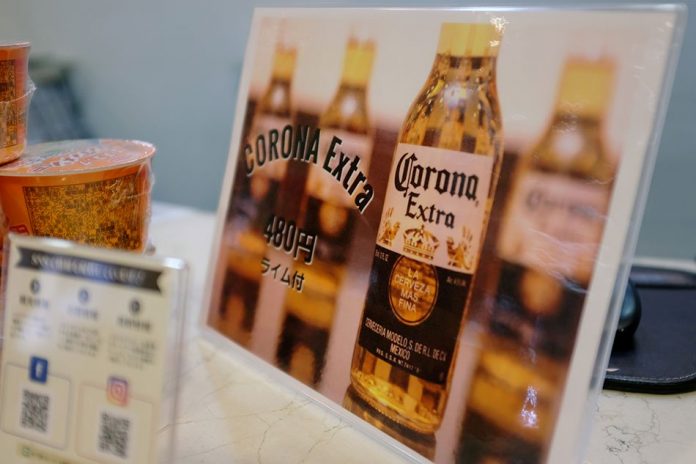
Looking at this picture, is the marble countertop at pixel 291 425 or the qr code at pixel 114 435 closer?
the qr code at pixel 114 435

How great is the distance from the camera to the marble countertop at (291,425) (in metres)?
0.52

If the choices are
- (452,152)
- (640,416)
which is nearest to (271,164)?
(452,152)

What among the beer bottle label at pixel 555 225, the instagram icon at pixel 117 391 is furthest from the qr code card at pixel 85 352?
the beer bottle label at pixel 555 225

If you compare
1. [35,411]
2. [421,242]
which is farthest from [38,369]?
[421,242]

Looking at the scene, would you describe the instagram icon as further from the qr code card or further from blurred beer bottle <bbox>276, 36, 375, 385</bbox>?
blurred beer bottle <bbox>276, 36, 375, 385</bbox>

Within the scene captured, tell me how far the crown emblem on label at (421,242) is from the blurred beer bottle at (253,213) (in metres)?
0.19

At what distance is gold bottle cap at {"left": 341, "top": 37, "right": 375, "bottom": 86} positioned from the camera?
0.57m

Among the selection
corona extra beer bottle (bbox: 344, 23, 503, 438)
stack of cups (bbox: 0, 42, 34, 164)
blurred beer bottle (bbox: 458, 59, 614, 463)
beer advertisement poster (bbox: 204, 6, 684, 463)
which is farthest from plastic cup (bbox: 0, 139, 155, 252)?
blurred beer bottle (bbox: 458, 59, 614, 463)

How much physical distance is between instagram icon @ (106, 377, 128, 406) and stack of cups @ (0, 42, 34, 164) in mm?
302

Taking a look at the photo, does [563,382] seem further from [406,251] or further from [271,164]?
[271,164]

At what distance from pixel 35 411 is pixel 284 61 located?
402 mm

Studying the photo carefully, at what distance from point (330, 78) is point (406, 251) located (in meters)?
0.20

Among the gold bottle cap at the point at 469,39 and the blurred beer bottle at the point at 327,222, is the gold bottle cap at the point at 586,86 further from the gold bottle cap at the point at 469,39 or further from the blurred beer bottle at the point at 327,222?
the blurred beer bottle at the point at 327,222

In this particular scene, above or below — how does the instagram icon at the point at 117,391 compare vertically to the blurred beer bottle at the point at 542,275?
below
